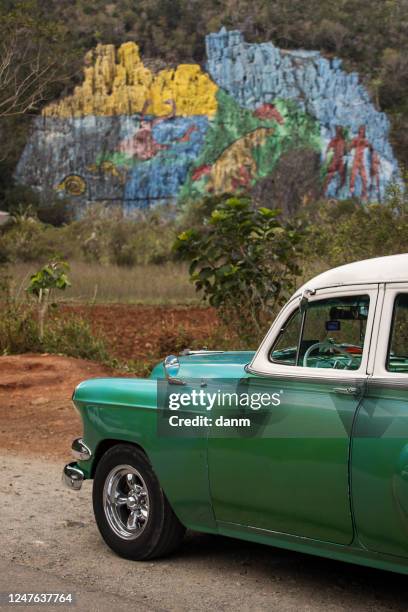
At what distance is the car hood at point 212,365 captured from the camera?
5916 millimetres

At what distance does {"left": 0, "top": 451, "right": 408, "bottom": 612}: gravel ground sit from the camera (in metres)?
5.40

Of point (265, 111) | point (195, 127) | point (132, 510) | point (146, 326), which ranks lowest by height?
point (146, 326)

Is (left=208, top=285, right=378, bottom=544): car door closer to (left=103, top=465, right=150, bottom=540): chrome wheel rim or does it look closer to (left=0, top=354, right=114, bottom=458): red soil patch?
(left=103, top=465, right=150, bottom=540): chrome wheel rim

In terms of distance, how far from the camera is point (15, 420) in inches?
452

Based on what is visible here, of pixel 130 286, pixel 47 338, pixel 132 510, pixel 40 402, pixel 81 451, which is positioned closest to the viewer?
pixel 132 510

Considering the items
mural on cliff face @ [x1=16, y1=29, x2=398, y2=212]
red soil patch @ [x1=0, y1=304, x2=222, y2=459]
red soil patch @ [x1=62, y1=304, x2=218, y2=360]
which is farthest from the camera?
mural on cliff face @ [x1=16, y1=29, x2=398, y2=212]

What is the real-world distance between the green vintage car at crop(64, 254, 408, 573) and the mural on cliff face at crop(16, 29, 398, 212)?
67.1 meters

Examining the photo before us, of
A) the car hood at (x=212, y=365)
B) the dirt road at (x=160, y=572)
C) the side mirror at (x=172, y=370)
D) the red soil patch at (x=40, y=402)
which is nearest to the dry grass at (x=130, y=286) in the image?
the red soil patch at (x=40, y=402)

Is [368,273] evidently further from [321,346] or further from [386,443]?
[386,443]

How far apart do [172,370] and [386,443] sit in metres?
1.56

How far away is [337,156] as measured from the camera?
72.7 m

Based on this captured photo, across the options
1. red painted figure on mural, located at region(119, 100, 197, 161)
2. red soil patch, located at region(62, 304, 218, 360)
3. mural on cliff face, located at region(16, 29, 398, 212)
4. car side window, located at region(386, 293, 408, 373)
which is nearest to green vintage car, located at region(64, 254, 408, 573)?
car side window, located at region(386, 293, 408, 373)

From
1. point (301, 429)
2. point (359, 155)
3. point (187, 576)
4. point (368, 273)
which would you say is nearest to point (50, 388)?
point (187, 576)

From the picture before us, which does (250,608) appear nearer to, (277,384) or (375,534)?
(375,534)
